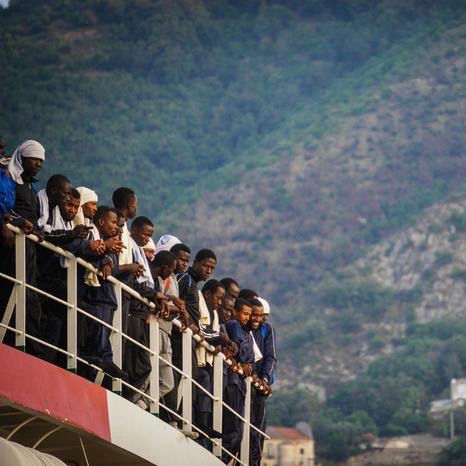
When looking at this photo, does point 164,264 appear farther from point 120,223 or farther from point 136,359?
point 136,359

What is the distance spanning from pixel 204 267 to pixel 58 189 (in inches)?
114

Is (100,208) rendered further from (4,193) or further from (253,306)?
(253,306)

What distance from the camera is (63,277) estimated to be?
1283 centimetres

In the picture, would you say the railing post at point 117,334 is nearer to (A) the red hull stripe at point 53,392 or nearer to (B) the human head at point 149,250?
(A) the red hull stripe at point 53,392

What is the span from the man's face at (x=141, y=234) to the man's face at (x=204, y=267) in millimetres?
982

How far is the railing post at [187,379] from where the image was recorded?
47.5ft

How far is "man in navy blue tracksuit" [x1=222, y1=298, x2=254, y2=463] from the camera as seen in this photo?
1619 cm

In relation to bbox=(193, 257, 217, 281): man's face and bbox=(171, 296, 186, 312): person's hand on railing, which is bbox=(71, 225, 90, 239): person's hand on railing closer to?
bbox=(171, 296, 186, 312): person's hand on railing

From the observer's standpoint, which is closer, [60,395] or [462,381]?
[60,395]

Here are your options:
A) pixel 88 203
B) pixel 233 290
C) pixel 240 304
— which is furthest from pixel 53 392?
pixel 233 290

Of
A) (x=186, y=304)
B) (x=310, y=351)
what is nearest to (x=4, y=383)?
(x=186, y=304)

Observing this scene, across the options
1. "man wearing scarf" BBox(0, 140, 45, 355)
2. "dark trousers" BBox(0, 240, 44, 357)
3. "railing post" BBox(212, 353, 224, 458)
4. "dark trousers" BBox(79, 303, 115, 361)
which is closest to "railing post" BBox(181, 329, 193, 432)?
"railing post" BBox(212, 353, 224, 458)

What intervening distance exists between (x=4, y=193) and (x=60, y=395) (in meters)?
1.32

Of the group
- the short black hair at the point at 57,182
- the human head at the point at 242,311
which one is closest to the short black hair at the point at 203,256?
the human head at the point at 242,311
